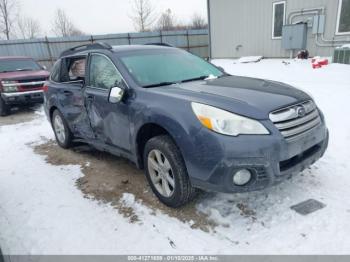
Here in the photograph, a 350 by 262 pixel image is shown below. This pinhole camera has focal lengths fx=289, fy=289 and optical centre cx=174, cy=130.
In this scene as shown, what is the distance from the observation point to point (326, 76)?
27.6ft

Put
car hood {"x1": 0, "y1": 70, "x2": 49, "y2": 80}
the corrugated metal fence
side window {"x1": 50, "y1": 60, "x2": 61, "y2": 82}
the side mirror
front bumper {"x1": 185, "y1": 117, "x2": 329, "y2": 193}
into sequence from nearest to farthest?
front bumper {"x1": 185, "y1": 117, "x2": 329, "y2": 193} → the side mirror → side window {"x1": 50, "y1": 60, "x2": 61, "y2": 82} → car hood {"x1": 0, "y1": 70, "x2": 49, "y2": 80} → the corrugated metal fence

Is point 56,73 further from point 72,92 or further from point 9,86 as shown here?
point 9,86

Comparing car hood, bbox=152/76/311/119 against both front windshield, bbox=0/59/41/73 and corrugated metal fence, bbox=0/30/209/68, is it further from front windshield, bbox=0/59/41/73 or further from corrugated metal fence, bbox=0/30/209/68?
corrugated metal fence, bbox=0/30/209/68

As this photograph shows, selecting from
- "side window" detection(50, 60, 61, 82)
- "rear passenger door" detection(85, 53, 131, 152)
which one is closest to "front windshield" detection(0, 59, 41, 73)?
"side window" detection(50, 60, 61, 82)

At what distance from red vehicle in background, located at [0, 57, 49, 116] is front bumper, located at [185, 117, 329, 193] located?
7574 mm

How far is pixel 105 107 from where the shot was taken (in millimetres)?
3562

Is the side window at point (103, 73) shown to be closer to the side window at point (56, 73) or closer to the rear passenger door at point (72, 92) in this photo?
the rear passenger door at point (72, 92)

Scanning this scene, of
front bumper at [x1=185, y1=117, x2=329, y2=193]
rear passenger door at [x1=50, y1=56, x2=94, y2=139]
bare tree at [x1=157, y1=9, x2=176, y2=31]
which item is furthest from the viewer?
bare tree at [x1=157, y1=9, x2=176, y2=31]

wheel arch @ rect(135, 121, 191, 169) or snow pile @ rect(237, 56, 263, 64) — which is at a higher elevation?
wheel arch @ rect(135, 121, 191, 169)

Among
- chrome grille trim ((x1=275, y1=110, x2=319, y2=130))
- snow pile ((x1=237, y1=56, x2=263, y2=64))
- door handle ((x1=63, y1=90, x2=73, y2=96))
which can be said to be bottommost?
snow pile ((x1=237, y1=56, x2=263, y2=64))

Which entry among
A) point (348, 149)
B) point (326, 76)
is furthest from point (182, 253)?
point (326, 76)

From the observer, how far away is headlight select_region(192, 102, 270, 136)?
242 centimetres

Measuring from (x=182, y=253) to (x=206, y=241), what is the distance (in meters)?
0.24

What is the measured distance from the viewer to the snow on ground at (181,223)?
8.06 feet
